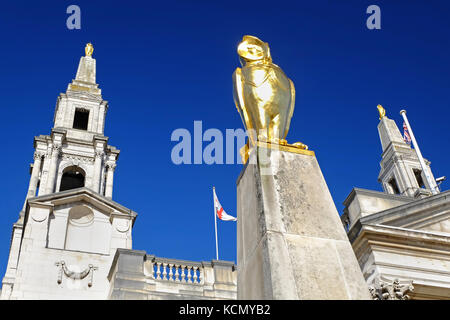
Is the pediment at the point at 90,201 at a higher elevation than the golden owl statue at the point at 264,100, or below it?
higher

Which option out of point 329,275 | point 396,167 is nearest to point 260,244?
point 329,275

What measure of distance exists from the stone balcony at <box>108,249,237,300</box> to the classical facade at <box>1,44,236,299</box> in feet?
0.14

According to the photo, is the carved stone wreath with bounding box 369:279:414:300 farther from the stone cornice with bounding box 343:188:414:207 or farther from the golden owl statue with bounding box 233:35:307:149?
the golden owl statue with bounding box 233:35:307:149

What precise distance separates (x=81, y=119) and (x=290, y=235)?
38682 mm

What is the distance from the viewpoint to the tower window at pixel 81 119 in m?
42.3

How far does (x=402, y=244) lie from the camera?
12781mm

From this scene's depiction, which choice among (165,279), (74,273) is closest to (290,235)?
(165,279)

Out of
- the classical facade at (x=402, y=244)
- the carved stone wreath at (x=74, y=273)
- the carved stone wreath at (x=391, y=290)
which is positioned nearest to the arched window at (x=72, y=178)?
Result: the carved stone wreath at (x=74, y=273)

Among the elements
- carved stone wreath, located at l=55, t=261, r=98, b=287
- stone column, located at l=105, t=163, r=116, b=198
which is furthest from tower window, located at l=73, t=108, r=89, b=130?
carved stone wreath, located at l=55, t=261, r=98, b=287

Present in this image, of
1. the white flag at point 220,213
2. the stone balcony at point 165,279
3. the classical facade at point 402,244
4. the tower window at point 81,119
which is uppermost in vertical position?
the tower window at point 81,119

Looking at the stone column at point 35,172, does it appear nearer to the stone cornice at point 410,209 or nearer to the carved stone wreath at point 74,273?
the carved stone wreath at point 74,273

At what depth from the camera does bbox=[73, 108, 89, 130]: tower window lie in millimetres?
42281

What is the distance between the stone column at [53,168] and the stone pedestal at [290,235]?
96.2 feet

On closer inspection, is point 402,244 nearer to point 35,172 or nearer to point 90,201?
point 90,201
